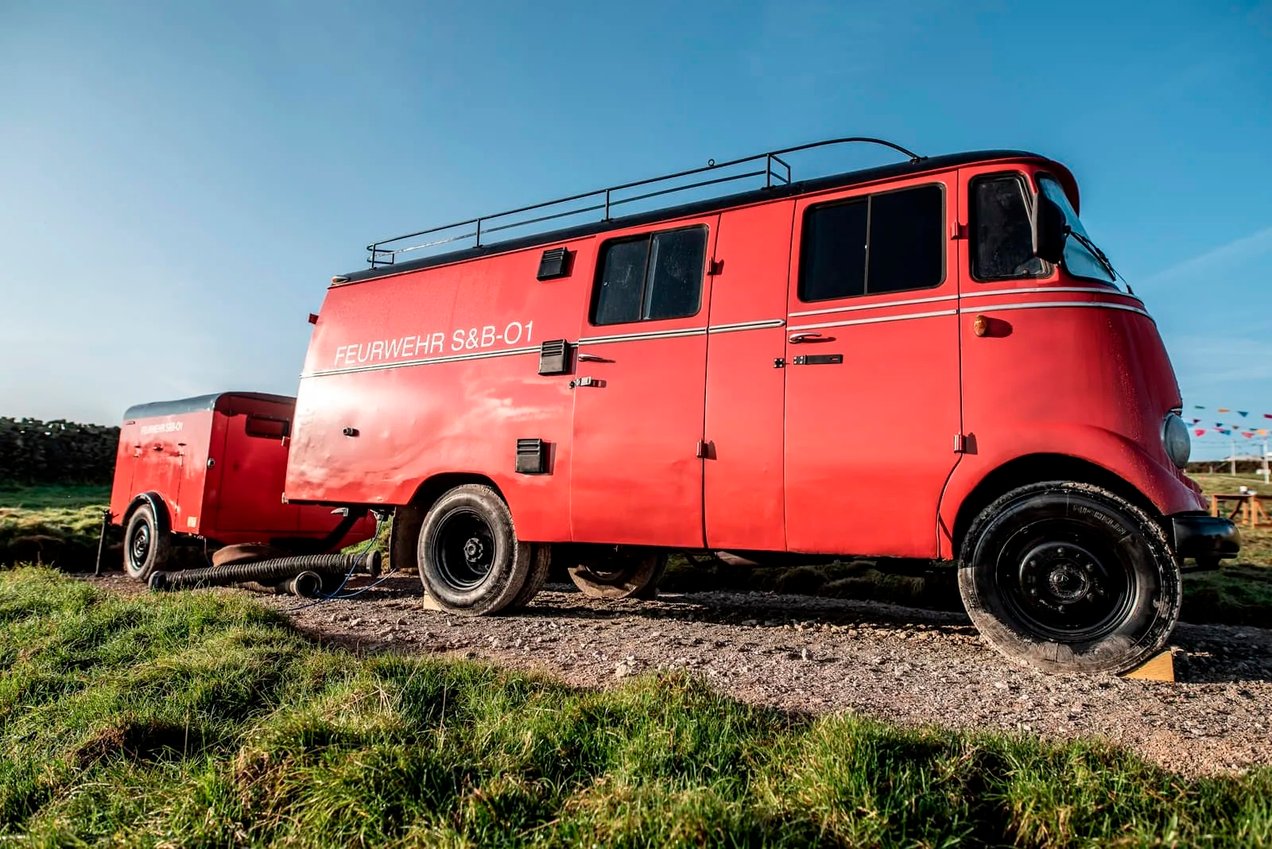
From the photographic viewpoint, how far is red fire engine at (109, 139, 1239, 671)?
432 centimetres

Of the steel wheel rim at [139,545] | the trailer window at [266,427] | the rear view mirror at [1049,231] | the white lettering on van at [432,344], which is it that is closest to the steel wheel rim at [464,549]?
the white lettering on van at [432,344]

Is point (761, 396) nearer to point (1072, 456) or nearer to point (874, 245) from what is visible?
point (874, 245)

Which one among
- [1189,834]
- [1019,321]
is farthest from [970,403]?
[1189,834]

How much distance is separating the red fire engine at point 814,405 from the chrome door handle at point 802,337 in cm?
2

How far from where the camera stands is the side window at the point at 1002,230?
4.62 metres

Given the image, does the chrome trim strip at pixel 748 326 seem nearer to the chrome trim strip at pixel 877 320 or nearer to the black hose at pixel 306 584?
the chrome trim strip at pixel 877 320

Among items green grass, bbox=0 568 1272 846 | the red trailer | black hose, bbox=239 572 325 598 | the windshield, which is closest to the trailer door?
green grass, bbox=0 568 1272 846

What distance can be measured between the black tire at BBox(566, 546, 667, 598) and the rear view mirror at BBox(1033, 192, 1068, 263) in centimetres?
423

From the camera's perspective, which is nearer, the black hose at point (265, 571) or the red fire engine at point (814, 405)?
the red fire engine at point (814, 405)

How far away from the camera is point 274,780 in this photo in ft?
8.66

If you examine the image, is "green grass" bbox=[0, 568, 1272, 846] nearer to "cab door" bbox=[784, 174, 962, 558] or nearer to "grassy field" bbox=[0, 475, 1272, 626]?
"cab door" bbox=[784, 174, 962, 558]

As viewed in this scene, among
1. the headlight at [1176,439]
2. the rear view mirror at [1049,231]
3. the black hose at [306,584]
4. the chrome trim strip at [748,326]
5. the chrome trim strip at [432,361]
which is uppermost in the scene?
the rear view mirror at [1049,231]

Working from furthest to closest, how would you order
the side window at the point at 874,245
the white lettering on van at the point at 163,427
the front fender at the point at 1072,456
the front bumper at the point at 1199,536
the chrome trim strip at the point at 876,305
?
the white lettering on van at the point at 163,427 < the side window at the point at 874,245 < the chrome trim strip at the point at 876,305 < the front fender at the point at 1072,456 < the front bumper at the point at 1199,536

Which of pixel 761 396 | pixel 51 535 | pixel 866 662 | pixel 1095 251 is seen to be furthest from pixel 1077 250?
pixel 51 535
